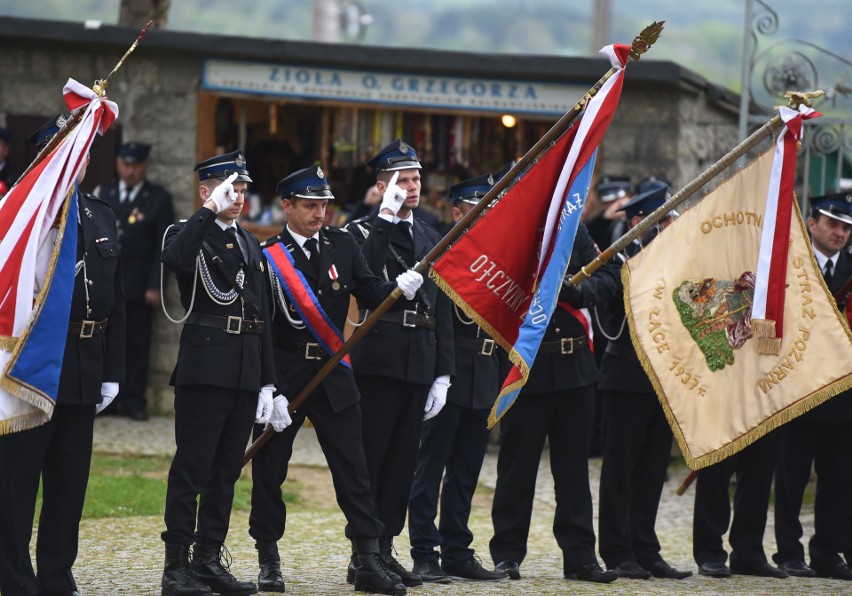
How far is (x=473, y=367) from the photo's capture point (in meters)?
8.05

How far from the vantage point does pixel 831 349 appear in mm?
7695

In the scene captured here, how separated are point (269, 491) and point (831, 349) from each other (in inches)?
113

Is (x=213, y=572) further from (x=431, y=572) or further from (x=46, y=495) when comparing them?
(x=431, y=572)

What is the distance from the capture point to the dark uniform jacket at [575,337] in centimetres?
779

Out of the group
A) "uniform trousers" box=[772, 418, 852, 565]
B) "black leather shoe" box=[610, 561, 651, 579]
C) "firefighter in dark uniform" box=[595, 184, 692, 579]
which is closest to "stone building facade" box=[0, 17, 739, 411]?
"uniform trousers" box=[772, 418, 852, 565]

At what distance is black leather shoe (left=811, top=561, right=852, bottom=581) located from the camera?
27.9ft

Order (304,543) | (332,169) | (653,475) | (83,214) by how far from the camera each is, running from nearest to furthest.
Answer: (83,214)
(653,475)
(304,543)
(332,169)

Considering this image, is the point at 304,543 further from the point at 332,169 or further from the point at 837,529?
the point at 332,169

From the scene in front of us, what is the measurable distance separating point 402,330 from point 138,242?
215 inches

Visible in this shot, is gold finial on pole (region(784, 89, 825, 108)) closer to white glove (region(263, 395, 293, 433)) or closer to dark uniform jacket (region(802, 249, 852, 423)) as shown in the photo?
dark uniform jacket (region(802, 249, 852, 423))

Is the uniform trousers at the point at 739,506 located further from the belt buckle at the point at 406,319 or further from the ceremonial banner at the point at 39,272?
the ceremonial banner at the point at 39,272

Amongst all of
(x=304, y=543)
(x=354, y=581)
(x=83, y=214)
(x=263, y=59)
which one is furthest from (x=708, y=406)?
(x=263, y=59)

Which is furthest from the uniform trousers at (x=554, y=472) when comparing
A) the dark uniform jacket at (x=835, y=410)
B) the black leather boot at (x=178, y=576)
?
the black leather boot at (x=178, y=576)

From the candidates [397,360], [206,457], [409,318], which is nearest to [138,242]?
[409,318]
